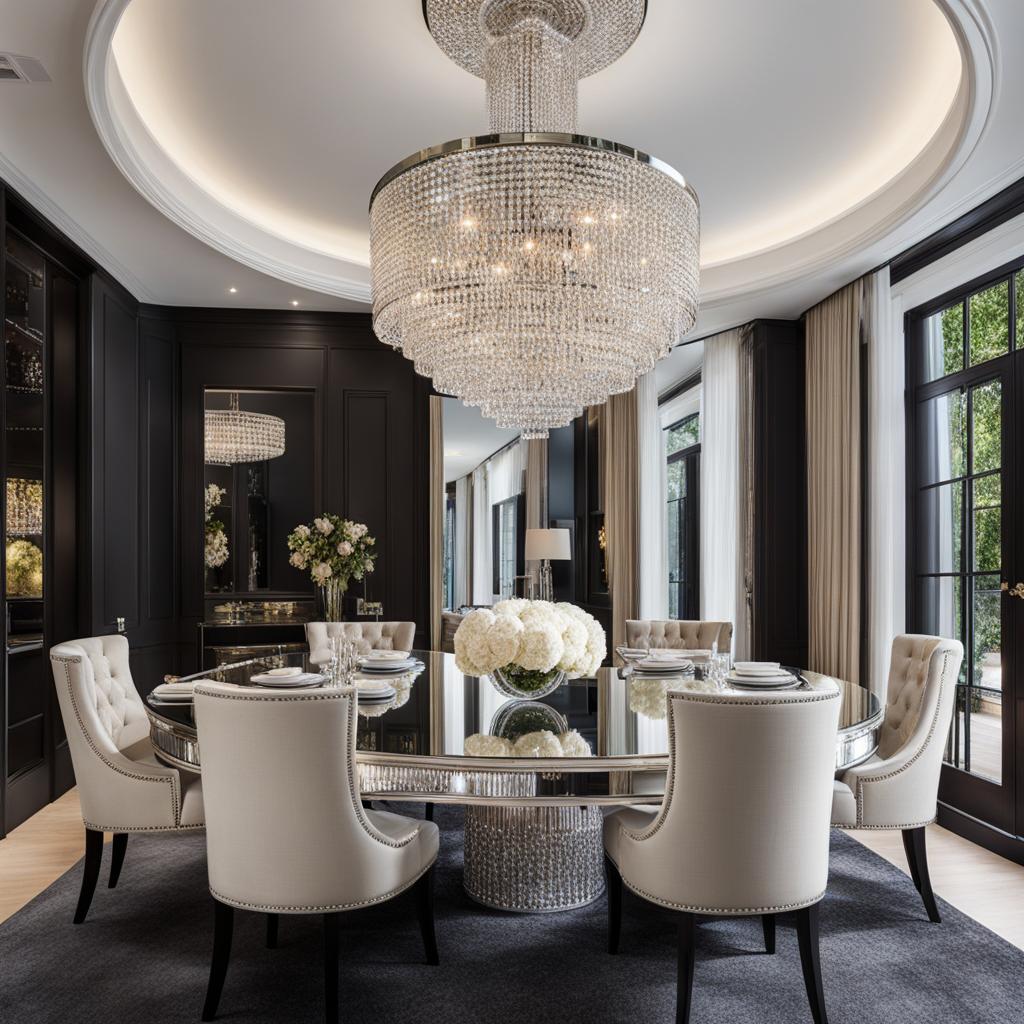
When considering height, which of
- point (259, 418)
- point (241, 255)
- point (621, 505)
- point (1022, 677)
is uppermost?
point (241, 255)

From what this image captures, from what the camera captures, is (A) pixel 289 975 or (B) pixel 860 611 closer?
(A) pixel 289 975

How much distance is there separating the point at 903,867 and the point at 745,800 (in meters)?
1.84

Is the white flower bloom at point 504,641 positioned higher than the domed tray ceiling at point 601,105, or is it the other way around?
the domed tray ceiling at point 601,105

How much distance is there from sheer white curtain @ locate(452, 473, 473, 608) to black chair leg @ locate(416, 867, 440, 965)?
6.86 metres

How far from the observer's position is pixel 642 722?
2.49 meters

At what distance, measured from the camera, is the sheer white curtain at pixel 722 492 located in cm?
572

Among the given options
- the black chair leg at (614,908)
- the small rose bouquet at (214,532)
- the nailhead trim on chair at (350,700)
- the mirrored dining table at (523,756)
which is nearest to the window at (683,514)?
the small rose bouquet at (214,532)

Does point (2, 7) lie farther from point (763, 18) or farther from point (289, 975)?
point (289, 975)

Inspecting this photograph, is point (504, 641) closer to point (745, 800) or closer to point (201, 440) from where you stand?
point (745, 800)

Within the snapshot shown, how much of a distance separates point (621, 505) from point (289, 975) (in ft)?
16.4

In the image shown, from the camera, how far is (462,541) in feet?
32.9

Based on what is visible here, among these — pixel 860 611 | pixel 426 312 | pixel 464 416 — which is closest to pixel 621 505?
pixel 464 416

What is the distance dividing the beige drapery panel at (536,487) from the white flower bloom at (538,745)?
5.62 m

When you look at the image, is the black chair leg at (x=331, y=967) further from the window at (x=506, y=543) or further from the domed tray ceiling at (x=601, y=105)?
the window at (x=506, y=543)
